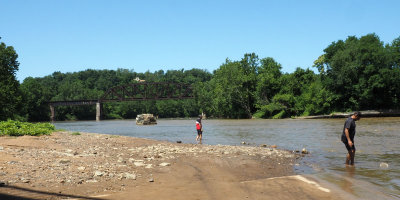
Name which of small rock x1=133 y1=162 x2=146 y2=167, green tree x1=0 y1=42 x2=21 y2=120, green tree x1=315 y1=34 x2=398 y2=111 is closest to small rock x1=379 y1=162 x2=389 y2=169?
small rock x1=133 y1=162 x2=146 y2=167

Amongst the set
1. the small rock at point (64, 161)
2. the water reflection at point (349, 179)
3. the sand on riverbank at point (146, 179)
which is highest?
the small rock at point (64, 161)

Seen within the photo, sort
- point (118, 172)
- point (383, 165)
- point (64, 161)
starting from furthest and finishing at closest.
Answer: point (383, 165) < point (64, 161) < point (118, 172)

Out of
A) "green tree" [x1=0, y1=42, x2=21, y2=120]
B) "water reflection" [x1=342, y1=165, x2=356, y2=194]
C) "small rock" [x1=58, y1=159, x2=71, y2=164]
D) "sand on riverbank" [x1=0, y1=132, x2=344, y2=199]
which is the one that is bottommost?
"water reflection" [x1=342, y1=165, x2=356, y2=194]

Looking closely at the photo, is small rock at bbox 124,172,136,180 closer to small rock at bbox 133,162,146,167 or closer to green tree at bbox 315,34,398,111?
small rock at bbox 133,162,146,167

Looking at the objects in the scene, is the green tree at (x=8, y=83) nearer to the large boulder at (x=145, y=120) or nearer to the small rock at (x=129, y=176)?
the large boulder at (x=145, y=120)

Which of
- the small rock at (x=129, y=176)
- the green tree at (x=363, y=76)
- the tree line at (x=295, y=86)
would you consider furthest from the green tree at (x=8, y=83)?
the green tree at (x=363, y=76)

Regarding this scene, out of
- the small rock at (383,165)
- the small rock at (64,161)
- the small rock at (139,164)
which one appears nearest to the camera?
the small rock at (64,161)

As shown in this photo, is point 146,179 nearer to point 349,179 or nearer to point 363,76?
point 349,179

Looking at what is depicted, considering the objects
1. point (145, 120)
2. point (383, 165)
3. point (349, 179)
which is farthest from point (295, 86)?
point (349, 179)

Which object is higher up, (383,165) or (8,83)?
(8,83)

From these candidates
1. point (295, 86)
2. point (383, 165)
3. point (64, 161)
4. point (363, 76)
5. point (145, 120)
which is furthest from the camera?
point (295, 86)

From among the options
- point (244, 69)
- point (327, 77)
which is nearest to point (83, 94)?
point (244, 69)

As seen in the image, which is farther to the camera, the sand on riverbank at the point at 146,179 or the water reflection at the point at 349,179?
the water reflection at the point at 349,179

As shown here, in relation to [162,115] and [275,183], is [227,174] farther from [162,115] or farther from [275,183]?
[162,115]
